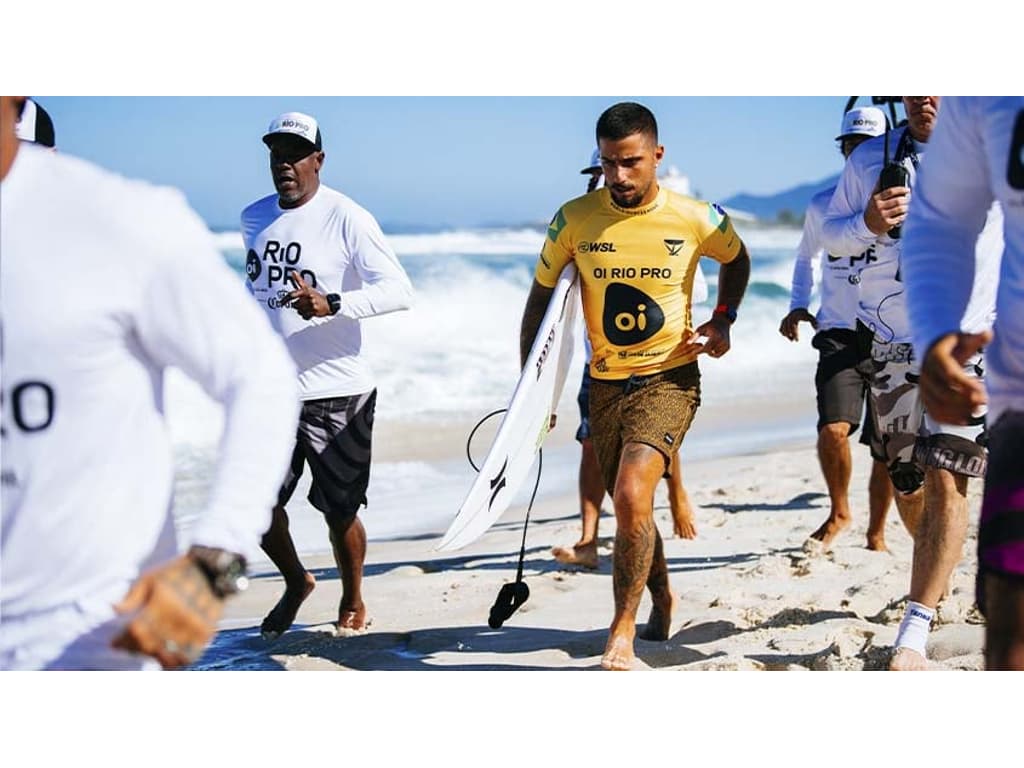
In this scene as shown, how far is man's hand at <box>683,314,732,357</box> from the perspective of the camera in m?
5.50

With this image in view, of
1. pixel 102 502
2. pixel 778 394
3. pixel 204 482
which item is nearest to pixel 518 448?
pixel 102 502

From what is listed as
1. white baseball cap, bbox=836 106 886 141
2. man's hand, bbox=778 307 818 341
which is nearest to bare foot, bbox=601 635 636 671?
man's hand, bbox=778 307 818 341

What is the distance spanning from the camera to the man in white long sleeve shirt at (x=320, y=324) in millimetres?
6133

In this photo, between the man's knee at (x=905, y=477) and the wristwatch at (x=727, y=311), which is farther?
the man's knee at (x=905, y=477)

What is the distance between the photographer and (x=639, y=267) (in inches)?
216

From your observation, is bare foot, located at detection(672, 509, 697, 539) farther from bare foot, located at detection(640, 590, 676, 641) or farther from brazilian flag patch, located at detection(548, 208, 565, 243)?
brazilian flag patch, located at detection(548, 208, 565, 243)

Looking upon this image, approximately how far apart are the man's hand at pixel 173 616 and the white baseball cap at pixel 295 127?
3.99 m

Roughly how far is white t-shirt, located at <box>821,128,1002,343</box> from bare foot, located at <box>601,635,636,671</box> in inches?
62.8

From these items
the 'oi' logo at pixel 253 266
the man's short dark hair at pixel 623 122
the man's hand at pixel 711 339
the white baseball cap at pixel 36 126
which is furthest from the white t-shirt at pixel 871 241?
the white baseball cap at pixel 36 126

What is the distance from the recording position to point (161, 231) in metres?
2.54

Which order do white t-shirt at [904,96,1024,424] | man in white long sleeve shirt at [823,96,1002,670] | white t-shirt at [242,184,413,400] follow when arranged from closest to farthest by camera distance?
white t-shirt at [904,96,1024,424] < man in white long sleeve shirt at [823,96,1002,670] < white t-shirt at [242,184,413,400]

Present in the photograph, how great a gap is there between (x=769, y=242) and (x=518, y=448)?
38762 mm

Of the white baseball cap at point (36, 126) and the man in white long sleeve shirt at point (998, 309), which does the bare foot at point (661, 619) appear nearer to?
the man in white long sleeve shirt at point (998, 309)
